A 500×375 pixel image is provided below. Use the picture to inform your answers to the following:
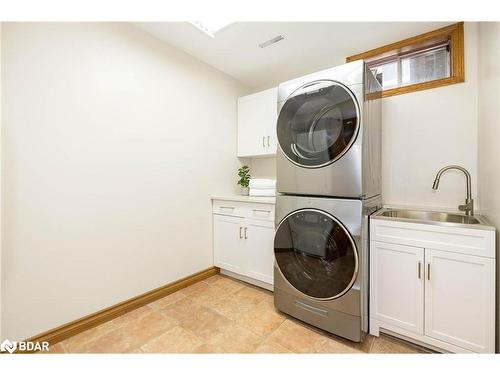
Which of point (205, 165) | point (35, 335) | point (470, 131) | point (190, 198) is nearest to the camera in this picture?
point (35, 335)

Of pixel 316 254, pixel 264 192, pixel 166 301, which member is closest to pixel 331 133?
pixel 316 254

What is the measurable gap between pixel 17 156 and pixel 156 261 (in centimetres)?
120

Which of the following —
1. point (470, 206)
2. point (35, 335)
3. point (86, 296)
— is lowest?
point (35, 335)

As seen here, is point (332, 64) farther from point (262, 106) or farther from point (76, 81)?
point (76, 81)

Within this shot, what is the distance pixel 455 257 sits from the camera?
122 cm

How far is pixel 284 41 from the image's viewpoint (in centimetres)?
196

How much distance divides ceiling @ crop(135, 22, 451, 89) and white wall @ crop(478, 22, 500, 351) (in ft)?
1.61

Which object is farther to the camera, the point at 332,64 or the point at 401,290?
the point at 332,64

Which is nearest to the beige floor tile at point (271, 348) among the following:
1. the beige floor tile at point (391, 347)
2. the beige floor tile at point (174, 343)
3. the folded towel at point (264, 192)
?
the beige floor tile at point (174, 343)

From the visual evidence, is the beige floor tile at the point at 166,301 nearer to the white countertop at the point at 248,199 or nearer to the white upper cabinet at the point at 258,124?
the white countertop at the point at 248,199

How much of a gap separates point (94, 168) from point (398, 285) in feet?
7.28

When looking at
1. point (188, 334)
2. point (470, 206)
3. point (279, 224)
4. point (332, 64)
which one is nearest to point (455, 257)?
point (470, 206)

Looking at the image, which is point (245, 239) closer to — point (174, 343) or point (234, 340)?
point (234, 340)

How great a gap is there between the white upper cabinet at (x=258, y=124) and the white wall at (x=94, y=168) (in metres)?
0.52
